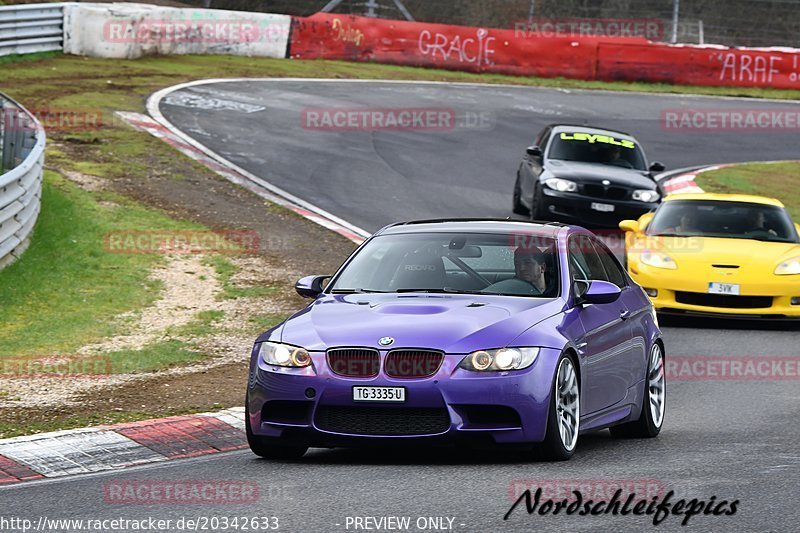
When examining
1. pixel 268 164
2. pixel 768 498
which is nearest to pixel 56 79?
pixel 268 164

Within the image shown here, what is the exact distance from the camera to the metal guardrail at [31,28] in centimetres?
3197

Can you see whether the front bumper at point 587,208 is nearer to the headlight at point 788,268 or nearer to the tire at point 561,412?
the headlight at point 788,268

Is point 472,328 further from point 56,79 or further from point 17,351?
point 56,79

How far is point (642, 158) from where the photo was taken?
2298 centimetres

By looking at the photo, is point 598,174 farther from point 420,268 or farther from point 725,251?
point 420,268

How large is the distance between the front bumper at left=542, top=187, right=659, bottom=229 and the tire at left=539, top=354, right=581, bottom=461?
42.2 ft

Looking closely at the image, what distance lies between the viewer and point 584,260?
32.9 feet

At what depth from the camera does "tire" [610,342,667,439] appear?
10031 mm

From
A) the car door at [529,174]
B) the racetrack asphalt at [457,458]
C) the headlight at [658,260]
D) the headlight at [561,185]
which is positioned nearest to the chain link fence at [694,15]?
the racetrack asphalt at [457,458]

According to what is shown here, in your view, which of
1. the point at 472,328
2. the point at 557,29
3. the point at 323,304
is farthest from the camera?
the point at 557,29

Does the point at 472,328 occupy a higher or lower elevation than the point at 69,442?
higher

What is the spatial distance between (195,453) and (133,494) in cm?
163

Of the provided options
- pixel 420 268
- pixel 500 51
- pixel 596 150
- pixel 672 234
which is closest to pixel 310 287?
pixel 420 268

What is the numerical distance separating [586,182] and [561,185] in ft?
1.30
